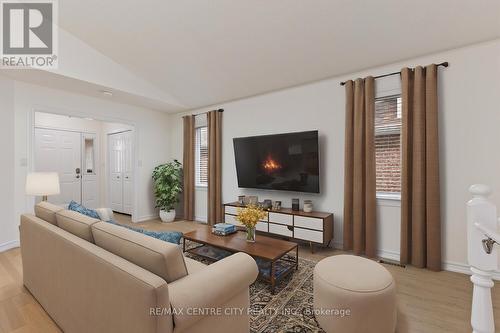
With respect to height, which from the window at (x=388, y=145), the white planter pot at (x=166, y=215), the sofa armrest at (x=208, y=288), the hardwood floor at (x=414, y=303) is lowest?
the hardwood floor at (x=414, y=303)

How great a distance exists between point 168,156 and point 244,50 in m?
3.51

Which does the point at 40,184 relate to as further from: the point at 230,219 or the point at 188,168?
the point at 188,168

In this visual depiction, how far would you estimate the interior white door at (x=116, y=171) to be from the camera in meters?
6.14

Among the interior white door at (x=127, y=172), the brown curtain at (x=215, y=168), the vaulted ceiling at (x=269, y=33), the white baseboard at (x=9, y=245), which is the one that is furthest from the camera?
the interior white door at (x=127, y=172)

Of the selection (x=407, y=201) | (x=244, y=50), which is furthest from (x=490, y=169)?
(x=244, y=50)

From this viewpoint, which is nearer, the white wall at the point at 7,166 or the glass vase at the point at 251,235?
the glass vase at the point at 251,235

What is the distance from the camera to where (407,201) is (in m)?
2.96

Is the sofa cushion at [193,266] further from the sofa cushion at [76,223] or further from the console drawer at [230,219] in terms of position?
the console drawer at [230,219]

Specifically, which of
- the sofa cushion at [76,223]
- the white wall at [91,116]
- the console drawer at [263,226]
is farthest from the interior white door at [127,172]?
the sofa cushion at [76,223]

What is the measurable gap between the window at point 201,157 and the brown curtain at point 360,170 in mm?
3113

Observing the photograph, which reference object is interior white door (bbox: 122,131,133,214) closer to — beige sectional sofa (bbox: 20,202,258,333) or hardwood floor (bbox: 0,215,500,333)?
hardwood floor (bbox: 0,215,500,333)

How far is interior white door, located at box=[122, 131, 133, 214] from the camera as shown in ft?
19.4

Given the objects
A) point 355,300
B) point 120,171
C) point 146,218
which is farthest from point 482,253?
point 120,171

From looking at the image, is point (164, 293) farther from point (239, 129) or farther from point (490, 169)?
point (239, 129)
